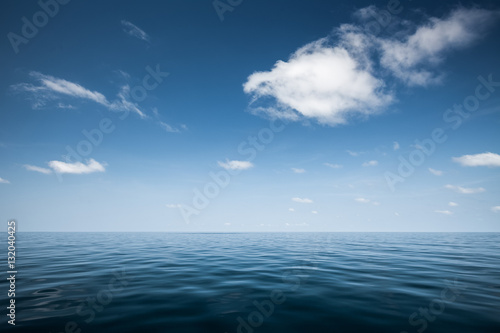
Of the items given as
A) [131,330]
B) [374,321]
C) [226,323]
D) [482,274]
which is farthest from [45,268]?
[482,274]

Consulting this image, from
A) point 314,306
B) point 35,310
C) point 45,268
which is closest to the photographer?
point 35,310

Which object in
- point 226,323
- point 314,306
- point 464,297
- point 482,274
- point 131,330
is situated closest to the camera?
point 131,330

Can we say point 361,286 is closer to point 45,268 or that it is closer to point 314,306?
point 314,306

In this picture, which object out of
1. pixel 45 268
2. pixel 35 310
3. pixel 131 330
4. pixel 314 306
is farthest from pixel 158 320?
pixel 45 268

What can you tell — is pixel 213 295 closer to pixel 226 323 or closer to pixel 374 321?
pixel 226 323

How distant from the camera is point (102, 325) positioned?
4.72 meters

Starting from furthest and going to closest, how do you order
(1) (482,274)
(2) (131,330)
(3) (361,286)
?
(1) (482,274), (3) (361,286), (2) (131,330)

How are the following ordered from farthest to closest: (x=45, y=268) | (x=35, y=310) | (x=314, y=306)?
(x=45, y=268) < (x=314, y=306) < (x=35, y=310)

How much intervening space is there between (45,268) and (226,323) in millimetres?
10761

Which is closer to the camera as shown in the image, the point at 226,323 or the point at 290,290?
the point at 226,323

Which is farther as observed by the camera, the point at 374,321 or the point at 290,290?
the point at 290,290

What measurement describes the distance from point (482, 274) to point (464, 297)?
4.74 metres

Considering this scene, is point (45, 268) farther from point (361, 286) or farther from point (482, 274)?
point (482, 274)

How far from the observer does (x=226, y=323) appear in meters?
4.84
